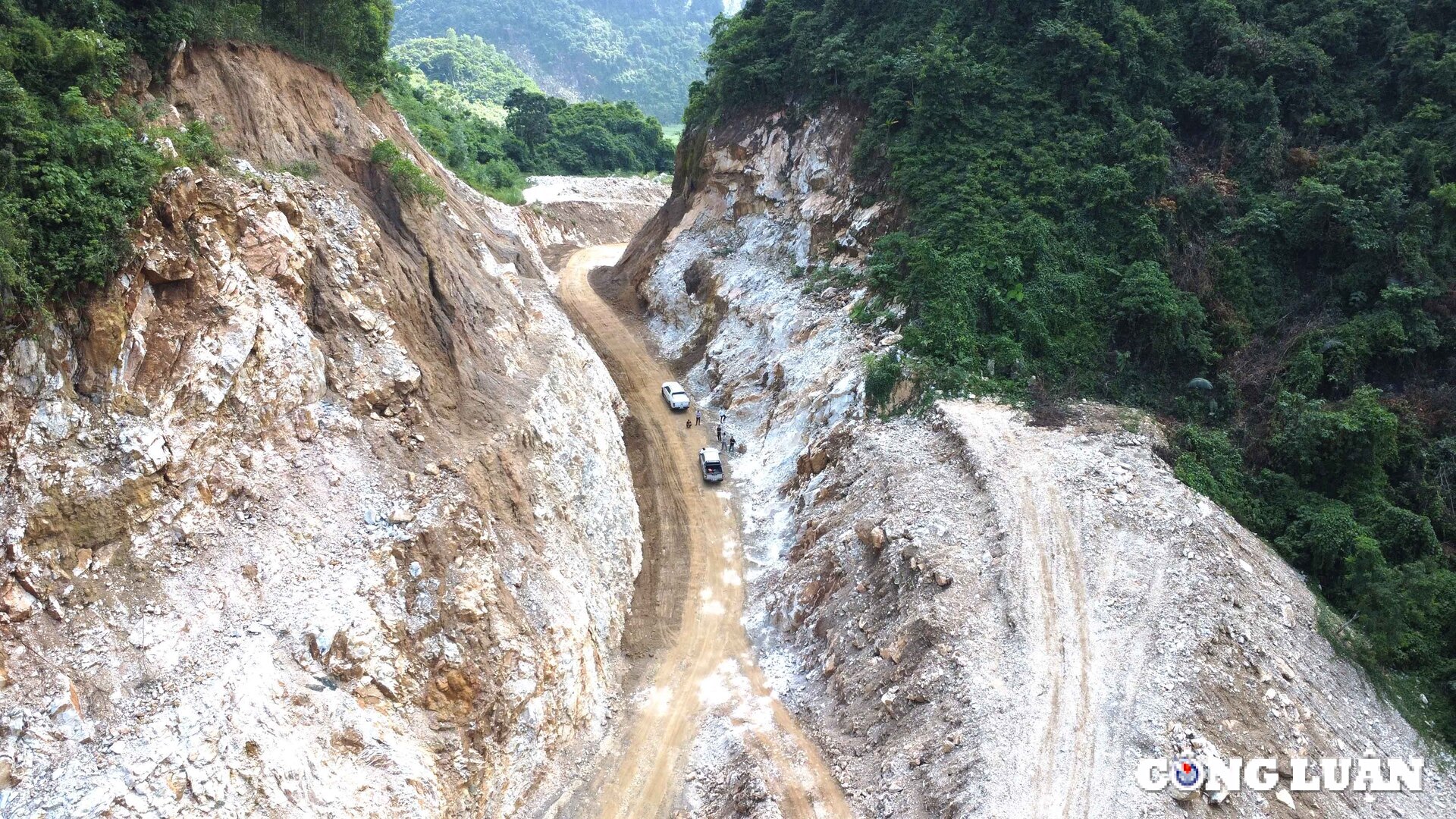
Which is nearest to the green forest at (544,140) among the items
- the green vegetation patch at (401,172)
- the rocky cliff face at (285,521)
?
the green vegetation patch at (401,172)

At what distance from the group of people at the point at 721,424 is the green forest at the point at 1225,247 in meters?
7.12

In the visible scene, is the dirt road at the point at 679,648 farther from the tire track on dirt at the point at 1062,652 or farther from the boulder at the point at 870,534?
the tire track on dirt at the point at 1062,652

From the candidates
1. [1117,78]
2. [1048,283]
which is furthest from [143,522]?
[1117,78]

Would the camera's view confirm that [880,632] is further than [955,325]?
No

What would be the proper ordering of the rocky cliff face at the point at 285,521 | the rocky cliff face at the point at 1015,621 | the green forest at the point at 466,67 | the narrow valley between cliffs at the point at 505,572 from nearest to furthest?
the rocky cliff face at the point at 285,521, the narrow valley between cliffs at the point at 505,572, the rocky cliff face at the point at 1015,621, the green forest at the point at 466,67

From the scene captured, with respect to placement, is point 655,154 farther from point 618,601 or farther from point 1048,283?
point 618,601

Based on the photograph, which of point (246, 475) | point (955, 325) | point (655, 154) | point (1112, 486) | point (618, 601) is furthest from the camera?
point (655, 154)

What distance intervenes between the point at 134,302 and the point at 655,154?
70258 millimetres

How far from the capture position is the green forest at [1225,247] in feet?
74.3

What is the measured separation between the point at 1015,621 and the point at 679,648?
371 inches

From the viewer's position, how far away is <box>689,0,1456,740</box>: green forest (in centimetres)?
2264

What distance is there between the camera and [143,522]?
14305 mm

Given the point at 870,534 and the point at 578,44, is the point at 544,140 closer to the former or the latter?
the point at 870,534

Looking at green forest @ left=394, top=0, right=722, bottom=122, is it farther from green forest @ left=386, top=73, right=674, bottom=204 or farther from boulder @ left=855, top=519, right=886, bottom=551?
boulder @ left=855, top=519, right=886, bottom=551
